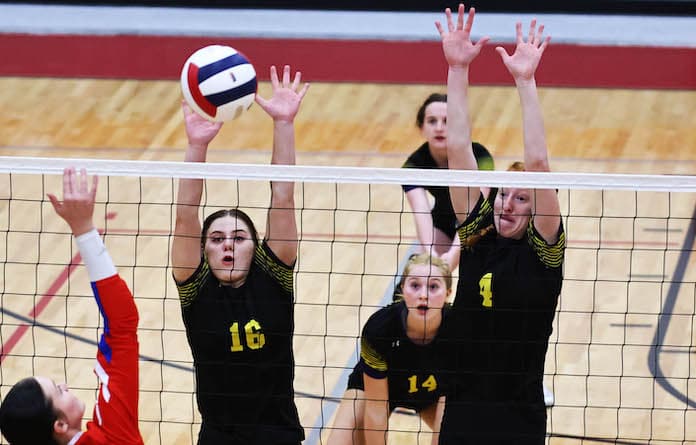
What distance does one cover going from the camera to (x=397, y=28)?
1201cm

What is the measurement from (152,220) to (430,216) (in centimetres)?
276

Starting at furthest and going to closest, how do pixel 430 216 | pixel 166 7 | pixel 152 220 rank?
pixel 166 7 → pixel 152 220 → pixel 430 216

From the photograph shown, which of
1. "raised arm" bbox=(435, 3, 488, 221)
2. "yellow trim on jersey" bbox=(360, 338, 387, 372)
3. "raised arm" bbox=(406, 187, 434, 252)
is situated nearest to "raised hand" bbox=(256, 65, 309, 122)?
"raised arm" bbox=(435, 3, 488, 221)

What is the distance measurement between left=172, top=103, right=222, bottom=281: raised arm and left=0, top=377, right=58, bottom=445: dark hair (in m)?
Answer: 1.02

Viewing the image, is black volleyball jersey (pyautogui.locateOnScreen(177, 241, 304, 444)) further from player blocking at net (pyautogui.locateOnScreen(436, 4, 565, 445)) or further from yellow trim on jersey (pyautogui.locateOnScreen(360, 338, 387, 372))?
player blocking at net (pyautogui.locateOnScreen(436, 4, 565, 445))

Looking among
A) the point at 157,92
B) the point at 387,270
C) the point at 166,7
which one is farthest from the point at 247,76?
the point at 166,7

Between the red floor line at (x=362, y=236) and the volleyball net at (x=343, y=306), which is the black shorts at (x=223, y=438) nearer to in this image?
the volleyball net at (x=343, y=306)

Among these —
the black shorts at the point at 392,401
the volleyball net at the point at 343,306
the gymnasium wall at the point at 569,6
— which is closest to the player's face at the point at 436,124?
the volleyball net at the point at 343,306

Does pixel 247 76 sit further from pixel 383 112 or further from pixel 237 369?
pixel 383 112

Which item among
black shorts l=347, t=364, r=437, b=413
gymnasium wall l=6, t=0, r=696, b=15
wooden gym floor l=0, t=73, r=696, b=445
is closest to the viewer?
black shorts l=347, t=364, r=437, b=413

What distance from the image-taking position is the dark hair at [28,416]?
404 cm

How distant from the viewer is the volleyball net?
7.01 meters

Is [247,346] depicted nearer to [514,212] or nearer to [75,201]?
[75,201]

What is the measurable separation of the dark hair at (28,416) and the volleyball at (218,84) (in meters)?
1.61
